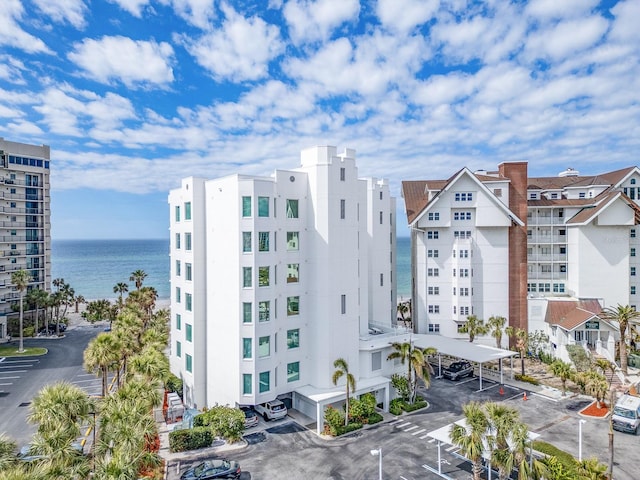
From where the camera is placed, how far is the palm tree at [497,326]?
43769 mm

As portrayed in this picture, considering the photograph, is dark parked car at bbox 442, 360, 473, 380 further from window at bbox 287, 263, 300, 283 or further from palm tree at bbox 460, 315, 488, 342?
window at bbox 287, 263, 300, 283

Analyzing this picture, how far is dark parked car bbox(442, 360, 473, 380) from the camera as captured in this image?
3888 cm

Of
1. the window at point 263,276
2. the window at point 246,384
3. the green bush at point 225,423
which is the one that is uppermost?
the window at point 263,276

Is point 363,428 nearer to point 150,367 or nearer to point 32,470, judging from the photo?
point 150,367

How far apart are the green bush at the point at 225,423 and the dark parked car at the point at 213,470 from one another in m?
3.31

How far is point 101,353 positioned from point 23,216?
47.8 m

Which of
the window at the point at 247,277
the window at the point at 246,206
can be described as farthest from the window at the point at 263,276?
the window at the point at 246,206

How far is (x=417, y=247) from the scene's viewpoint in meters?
49.9

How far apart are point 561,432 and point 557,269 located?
27459mm

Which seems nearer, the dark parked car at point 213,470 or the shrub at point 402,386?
the dark parked car at point 213,470

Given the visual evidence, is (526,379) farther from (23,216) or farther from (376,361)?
(23,216)

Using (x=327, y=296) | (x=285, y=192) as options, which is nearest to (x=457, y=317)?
(x=327, y=296)

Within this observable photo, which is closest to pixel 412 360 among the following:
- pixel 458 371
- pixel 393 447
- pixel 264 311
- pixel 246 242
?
pixel 393 447

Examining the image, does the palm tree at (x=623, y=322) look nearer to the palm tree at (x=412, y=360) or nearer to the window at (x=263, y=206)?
the palm tree at (x=412, y=360)
